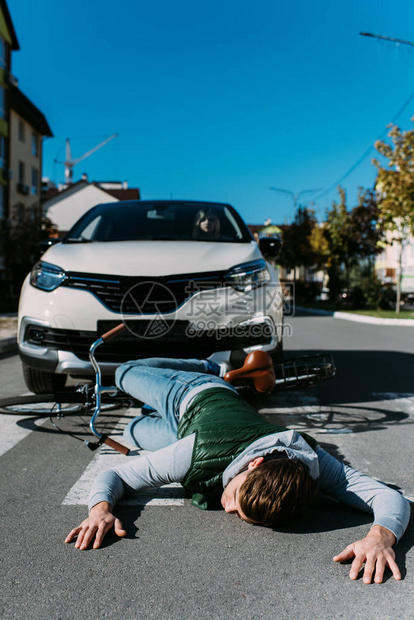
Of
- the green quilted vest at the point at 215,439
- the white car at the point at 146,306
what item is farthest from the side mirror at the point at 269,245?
the green quilted vest at the point at 215,439

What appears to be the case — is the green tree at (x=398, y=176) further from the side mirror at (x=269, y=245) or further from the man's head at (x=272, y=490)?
the man's head at (x=272, y=490)

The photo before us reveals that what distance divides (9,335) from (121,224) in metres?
5.66

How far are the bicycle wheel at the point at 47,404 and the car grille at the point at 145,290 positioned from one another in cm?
67

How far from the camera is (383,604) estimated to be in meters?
2.07

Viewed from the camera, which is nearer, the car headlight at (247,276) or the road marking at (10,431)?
the road marking at (10,431)

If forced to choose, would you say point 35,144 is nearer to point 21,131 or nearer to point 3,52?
point 21,131

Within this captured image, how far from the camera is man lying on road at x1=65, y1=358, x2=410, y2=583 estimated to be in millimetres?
2438

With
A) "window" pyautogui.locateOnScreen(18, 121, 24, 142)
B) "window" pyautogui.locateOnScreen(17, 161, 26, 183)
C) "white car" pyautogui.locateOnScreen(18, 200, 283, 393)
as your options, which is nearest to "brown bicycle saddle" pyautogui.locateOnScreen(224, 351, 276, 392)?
"white car" pyautogui.locateOnScreen(18, 200, 283, 393)

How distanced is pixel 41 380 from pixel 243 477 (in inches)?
107

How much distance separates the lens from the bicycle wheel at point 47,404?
4211 millimetres

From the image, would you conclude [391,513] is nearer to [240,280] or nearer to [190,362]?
[190,362]

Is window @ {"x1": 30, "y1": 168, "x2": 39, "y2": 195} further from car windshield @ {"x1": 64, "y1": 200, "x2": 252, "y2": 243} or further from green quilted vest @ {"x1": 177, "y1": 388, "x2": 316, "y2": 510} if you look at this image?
green quilted vest @ {"x1": 177, "y1": 388, "x2": 316, "y2": 510}

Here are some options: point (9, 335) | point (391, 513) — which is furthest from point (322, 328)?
point (391, 513)

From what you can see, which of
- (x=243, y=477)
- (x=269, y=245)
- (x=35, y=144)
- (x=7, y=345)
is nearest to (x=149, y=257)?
(x=269, y=245)
